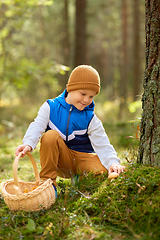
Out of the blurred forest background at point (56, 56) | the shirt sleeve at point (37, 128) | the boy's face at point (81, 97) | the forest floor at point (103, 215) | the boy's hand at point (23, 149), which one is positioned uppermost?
the blurred forest background at point (56, 56)

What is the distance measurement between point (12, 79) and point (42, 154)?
3989mm

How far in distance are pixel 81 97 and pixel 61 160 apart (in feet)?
2.50

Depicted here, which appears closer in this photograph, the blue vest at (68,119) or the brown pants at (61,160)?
the brown pants at (61,160)

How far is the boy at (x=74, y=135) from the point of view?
95.5 inches

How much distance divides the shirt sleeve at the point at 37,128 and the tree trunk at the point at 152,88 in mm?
1082

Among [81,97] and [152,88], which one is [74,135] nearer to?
[81,97]

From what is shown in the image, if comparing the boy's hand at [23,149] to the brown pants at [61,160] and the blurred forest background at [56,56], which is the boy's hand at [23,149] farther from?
the blurred forest background at [56,56]

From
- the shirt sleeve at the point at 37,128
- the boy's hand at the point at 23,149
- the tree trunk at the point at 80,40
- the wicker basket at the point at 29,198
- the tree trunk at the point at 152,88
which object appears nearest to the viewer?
the wicker basket at the point at 29,198

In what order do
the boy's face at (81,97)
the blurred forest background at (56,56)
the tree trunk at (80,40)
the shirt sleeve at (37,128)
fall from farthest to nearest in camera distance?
the tree trunk at (80,40) < the blurred forest background at (56,56) < the boy's face at (81,97) < the shirt sleeve at (37,128)

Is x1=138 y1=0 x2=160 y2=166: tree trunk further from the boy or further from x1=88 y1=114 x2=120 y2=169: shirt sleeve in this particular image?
x1=88 y1=114 x2=120 y2=169: shirt sleeve

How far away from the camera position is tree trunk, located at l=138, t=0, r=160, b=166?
2066mm

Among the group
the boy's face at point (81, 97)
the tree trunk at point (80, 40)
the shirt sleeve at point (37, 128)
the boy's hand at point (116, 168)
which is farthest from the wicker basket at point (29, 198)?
the tree trunk at point (80, 40)

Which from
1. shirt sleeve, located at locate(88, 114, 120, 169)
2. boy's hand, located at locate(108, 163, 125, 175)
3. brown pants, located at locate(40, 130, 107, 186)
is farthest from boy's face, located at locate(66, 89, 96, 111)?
boy's hand, located at locate(108, 163, 125, 175)

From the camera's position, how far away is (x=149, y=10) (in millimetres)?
2107
